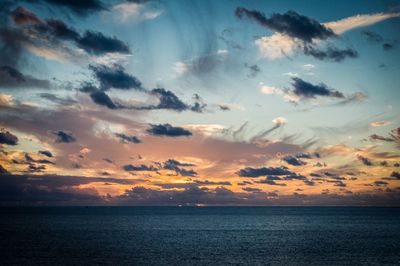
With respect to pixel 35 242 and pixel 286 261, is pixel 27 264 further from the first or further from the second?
pixel 286 261

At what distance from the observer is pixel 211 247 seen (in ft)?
380

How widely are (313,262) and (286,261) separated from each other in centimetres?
635

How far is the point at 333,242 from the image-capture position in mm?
129625

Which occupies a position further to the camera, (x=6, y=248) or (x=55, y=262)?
(x=6, y=248)

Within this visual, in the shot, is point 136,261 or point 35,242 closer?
point 136,261

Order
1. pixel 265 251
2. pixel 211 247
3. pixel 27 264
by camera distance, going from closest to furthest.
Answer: pixel 27 264 → pixel 265 251 → pixel 211 247

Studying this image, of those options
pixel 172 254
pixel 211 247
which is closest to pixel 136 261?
pixel 172 254

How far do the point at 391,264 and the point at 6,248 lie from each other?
344 feet

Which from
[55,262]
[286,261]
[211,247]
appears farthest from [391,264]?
[55,262]

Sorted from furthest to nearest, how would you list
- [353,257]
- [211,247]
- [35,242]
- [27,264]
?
[35,242]
[211,247]
[353,257]
[27,264]

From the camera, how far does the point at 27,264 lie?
86.8m

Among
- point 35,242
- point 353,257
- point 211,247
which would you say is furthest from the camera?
point 35,242

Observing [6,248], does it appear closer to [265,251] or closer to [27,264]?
[27,264]

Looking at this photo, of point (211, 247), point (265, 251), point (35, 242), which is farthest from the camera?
point (35, 242)
